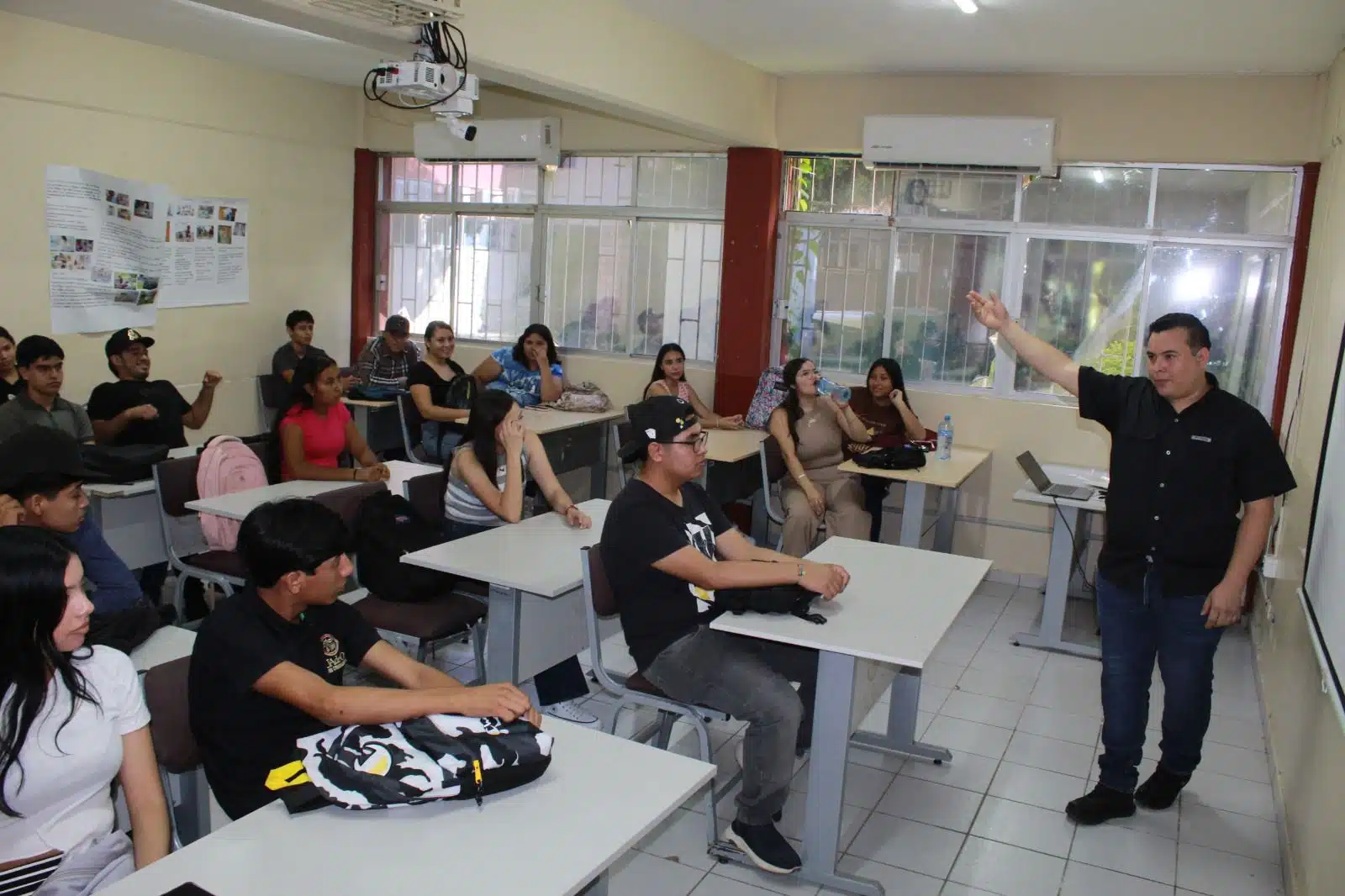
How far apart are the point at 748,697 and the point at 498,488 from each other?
5.12ft

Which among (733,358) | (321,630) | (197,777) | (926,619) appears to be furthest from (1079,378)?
(733,358)

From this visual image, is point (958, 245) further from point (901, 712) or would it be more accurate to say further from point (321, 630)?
point (321, 630)

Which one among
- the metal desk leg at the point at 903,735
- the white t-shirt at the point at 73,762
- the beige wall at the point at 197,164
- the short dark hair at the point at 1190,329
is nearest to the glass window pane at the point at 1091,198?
the short dark hair at the point at 1190,329

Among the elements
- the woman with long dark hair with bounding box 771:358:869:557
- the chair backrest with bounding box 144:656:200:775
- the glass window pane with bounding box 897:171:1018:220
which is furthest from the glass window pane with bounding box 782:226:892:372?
the chair backrest with bounding box 144:656:200:775

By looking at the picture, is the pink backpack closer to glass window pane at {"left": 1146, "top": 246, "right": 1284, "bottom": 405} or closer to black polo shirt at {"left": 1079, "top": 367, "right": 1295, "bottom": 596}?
black polo shirt at {"left": 1079, "top": 367, "right": 1295, "bottom": 596}

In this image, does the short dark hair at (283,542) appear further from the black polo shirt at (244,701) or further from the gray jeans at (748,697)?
the gray jeans at (748,697)

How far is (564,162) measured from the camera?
7.45 meters

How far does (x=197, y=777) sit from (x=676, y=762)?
3.68 ft

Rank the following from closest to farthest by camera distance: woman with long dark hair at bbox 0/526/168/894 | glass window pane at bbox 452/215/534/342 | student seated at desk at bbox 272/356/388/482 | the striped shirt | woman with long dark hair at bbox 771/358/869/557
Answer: woman with long dark hair at bbox 0/526/168/894 < the striped shirt < student seated at desk at bbox 272/356/388/482 < woman with long dark hair at bbox 771/358/869/557 < glass window pane at bbox 452/215/534/342

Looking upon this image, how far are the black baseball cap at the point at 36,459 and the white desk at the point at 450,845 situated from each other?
1498mm

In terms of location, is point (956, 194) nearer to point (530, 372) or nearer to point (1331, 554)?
point (530, 372)

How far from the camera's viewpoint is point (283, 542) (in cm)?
214

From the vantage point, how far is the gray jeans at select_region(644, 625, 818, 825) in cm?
291

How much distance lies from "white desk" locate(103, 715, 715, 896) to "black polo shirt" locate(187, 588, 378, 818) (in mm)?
284
